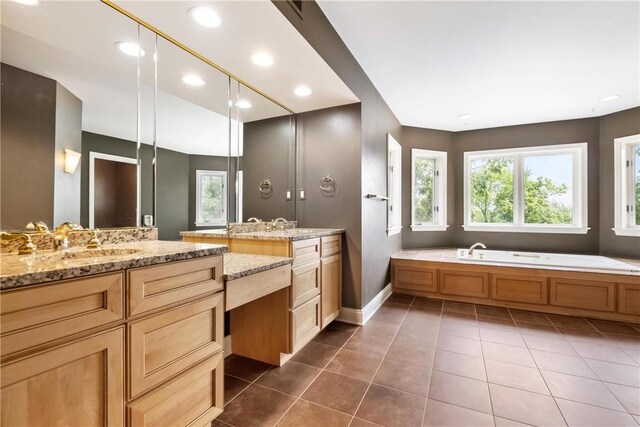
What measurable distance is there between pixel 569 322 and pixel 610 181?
231cm

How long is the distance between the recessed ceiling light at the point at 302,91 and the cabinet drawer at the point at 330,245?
1.33m

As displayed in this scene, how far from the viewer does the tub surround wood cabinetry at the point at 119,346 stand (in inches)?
29.0

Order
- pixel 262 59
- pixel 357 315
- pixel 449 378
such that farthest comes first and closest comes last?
1. pixel 357 315
2. pixel 262 59
3. pixel 449 378

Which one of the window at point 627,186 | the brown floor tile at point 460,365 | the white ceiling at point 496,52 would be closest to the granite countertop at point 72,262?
the brown floor tile at point 460,365

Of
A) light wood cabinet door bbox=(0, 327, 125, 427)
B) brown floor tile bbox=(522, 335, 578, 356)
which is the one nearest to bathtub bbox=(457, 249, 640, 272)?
brown floor tile bbox=(522, 335, 578, 356)

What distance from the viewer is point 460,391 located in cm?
170

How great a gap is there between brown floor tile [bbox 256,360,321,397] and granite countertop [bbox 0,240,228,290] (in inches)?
40.9

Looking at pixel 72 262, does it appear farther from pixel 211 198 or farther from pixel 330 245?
pixel 330 245

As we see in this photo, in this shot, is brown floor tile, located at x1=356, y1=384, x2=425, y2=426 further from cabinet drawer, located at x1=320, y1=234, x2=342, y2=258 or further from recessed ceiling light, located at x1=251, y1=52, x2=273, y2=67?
recessed ceiling light, located at x1=251, y1=52, x2=273, y2=67

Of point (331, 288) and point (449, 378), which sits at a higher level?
point (331, 288)

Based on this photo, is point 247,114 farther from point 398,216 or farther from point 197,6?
point 398,216

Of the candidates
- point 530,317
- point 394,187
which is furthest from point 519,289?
point 394,187

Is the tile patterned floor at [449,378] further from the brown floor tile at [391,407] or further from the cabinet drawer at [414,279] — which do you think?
the cabinet drawer at [414,279]

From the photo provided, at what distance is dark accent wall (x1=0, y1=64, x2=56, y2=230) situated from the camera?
1.13 meters
